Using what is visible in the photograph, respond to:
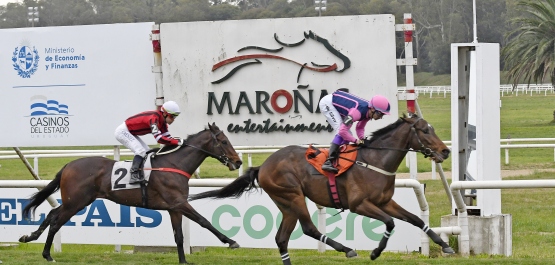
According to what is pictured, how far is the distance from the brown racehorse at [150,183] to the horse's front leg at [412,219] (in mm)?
1669

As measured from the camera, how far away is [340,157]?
7.55 m

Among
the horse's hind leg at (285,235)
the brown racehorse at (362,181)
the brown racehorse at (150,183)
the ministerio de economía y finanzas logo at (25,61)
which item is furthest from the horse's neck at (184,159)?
the ministerio de economía y finanzas logo at (25,61)

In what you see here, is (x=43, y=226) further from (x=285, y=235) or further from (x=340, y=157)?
(x=340, y=157)

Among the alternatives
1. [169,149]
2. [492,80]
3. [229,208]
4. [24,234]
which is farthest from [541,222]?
[24,234]

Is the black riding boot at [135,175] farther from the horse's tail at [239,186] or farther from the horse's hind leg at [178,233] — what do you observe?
the horse's tail at [239,186]

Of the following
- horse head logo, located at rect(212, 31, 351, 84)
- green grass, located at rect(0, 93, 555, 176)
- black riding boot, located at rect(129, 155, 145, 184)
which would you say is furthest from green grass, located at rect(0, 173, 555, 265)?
green grass, located at rect(0, 93, 555, 176)

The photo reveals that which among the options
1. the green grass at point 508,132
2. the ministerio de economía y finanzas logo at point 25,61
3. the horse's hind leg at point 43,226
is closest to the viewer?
the horse's hind leg at point 43,226

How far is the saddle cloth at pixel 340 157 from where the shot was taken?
24.6ft

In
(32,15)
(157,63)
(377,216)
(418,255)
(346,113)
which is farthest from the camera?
(32,15)

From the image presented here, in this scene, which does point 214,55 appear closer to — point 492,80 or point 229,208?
point 229,208

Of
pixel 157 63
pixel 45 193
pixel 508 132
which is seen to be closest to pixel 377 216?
pixel 45 193

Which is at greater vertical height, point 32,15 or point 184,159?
point 32,15

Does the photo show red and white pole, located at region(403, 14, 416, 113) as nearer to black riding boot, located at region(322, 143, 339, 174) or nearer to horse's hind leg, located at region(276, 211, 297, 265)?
black riding boot, located at region(322, 143, 339, 174)

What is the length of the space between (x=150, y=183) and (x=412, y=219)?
240cm
